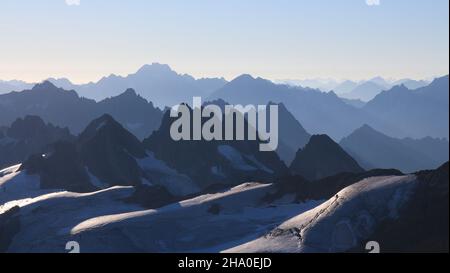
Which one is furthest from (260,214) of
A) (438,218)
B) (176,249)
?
(438,218)

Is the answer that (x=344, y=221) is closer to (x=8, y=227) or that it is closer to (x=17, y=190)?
(x=8, y=227)

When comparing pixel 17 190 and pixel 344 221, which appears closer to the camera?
pixel 344 221

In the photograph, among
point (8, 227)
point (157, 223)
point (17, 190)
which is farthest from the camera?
point (17, 190)

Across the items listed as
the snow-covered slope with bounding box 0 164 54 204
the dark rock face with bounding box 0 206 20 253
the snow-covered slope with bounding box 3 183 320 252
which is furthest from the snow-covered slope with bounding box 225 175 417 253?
the snow-covered slope with bounding box 0 164 54 204

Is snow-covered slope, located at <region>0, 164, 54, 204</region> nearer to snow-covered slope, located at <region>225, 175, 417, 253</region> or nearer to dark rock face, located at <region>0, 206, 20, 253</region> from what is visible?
dark rock face, located at <region>0, 206, 20, 253</region>

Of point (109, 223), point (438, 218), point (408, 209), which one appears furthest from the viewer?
point (109, 223)

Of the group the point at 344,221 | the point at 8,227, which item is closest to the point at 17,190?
the point at 8,227

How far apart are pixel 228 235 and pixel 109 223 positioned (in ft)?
76.6

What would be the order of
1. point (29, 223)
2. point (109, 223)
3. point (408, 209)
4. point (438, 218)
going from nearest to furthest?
point (438, 218), point (408, 209), point (109, 223), point (29, 223)

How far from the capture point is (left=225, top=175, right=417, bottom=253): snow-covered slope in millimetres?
85875

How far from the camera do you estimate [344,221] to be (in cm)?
8919

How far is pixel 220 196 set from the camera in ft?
441

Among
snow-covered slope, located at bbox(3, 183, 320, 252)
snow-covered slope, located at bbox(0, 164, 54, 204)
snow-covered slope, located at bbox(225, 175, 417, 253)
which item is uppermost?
snow-covered slope, located at bbox(225, 175, 417, 253)
